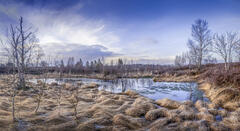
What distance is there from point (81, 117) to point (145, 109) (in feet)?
12.5

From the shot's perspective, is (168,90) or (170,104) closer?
(170,104)

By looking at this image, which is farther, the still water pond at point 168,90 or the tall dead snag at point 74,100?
the still water pond at point 168,90

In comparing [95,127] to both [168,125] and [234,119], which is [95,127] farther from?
[234,119]

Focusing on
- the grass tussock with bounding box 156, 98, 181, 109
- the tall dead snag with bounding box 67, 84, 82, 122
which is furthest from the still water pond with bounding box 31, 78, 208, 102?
the tall dead snag with bounding box 67, 84, 82, 122

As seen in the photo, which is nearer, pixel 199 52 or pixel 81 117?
pixel 81 117

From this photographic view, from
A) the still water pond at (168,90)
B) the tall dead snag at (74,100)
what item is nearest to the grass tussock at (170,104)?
the still water pond at (168,90)

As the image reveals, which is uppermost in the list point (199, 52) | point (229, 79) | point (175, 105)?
point (199, 52)

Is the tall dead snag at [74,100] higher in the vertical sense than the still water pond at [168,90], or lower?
higher

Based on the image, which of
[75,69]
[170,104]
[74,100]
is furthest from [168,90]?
[75,69]

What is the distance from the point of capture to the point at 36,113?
251 inches

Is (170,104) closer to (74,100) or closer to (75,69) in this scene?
(74,100)

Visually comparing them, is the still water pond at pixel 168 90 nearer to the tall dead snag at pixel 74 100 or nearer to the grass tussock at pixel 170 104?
the grass tussock at pixel 170 104

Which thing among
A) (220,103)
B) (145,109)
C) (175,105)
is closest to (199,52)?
(220,103)

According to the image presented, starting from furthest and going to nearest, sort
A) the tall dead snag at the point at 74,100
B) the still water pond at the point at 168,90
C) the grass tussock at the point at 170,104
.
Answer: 1. the still water pond at the point at 168,90
2. the grass tussock at the point at 170,104
3. the tall dead snag at the point at 74,100
